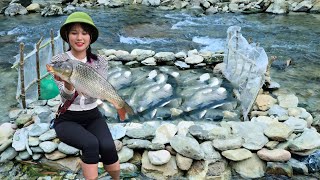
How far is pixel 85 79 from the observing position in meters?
2.98

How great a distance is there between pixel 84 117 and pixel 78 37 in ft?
2.25

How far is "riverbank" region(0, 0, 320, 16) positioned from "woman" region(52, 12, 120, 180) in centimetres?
1153

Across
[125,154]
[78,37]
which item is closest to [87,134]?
[78,37]

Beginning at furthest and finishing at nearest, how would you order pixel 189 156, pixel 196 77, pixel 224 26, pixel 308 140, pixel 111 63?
pixel 224 26 → pixel 111 63 → pixel 196 77 → pixel 308 140 → pixel 189 156

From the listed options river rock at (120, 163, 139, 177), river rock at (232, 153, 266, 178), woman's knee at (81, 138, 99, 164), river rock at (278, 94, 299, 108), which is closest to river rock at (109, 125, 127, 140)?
river rock at (120, 163, 139, 177)

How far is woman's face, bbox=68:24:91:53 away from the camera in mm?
3166

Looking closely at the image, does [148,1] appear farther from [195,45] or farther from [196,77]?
[196,77]

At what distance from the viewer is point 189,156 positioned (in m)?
4.55

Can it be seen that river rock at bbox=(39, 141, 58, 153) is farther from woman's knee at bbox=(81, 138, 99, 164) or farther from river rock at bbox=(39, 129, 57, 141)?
woman's knee at bbox=(81, 138, 99, 164)

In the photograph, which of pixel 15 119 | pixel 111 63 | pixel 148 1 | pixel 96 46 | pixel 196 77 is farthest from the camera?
pixel 148 1

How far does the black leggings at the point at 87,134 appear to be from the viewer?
10.2 feet

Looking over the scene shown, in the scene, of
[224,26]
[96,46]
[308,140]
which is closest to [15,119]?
[308,140]

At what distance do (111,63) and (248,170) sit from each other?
3998mm

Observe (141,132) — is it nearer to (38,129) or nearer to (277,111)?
(38,129)
